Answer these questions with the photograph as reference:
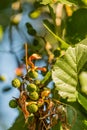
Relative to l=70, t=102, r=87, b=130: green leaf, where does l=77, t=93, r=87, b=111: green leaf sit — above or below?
above

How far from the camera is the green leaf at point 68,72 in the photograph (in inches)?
56.2

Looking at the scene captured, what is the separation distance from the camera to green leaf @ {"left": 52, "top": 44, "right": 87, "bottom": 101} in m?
1.43

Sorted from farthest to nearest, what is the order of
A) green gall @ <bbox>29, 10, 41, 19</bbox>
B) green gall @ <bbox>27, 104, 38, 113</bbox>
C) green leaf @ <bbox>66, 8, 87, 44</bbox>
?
green gall @ <bbox>29, 10, 41, 19</bbox>
green leaf @ <bbox>66, 8, 87, 44</bbox>
green gall @ <bbox>27, 104, 38, 113</bbox>

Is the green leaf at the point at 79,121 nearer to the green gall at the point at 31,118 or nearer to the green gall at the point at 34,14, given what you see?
the green gall at the point at 31,118

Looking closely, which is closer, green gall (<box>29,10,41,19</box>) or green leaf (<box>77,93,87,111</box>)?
green leaf (<box>77,93,87,111</box>)

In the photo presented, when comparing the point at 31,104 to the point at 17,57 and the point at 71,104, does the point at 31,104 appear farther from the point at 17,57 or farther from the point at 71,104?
the point at 17,57

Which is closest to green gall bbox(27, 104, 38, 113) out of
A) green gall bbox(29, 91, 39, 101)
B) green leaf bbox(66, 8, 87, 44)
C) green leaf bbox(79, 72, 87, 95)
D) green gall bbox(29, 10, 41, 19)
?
green gall bbox(29, 91, 39, 101)

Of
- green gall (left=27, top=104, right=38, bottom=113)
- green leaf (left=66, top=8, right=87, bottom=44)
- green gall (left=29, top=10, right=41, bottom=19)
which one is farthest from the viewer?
green gall (left=29, top=10, right=41, bottom=19)

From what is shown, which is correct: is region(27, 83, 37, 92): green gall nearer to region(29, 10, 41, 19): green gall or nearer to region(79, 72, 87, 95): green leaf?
region(79, 72, 87, 95): green leaf

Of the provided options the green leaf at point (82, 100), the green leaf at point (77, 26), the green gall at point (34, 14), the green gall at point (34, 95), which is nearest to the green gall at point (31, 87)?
the green gall at point (34, 95)

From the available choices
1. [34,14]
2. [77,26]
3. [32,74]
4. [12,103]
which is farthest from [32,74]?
[34,14]

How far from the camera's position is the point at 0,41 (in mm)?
2742

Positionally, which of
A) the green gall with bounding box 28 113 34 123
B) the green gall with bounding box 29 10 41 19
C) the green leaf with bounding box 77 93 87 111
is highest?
the green leaf with bounding box 77 93 87 111

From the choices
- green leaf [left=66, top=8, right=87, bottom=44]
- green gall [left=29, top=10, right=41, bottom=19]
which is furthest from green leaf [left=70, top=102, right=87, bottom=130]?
green gall [left=29, top=10, right=41, bottom=19]
